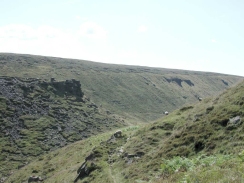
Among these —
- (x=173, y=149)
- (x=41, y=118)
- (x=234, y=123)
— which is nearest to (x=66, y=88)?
(x=41, y=118)

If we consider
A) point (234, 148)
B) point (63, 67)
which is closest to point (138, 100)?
point (63, 67)

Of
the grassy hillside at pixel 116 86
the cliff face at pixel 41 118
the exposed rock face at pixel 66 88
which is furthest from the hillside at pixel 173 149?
the grassy hillside at pixel 116 86

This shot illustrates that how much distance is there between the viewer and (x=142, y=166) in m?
20.5

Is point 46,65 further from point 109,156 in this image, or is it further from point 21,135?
point 109,156

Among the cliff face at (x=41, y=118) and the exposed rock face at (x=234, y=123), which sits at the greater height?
the exposed rock face at (x=234, y=123)

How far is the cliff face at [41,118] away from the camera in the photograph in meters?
64.4

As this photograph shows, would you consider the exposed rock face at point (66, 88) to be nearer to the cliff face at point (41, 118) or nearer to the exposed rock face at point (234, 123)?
the cliff face at point (41, 118)

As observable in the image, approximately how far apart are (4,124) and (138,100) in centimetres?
9168

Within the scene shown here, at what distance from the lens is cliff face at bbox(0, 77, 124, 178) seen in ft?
211

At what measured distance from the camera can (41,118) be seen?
80812 mm

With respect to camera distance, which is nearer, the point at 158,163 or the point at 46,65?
the point at 158,163

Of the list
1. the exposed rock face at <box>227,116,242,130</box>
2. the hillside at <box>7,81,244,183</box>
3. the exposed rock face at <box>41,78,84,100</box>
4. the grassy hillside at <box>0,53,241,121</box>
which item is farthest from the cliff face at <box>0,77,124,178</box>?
the exposed rock face at <box>227,116,242,130</box>

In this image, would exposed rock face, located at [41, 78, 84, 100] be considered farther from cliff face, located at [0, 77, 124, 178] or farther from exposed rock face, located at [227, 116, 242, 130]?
exposed rock face, located at [227, 116, 242, 130]

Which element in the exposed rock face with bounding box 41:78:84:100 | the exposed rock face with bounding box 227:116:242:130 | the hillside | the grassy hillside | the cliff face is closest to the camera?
the hillside
